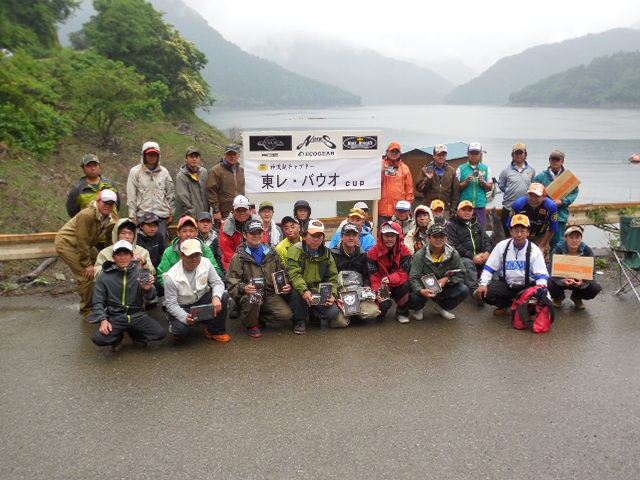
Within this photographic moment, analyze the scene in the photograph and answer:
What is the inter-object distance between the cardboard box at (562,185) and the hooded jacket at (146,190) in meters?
5.45

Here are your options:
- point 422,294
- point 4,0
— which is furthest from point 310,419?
point 4,0

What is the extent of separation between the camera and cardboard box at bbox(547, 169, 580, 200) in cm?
744

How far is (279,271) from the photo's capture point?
5902 mm

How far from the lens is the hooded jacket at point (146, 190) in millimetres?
6770

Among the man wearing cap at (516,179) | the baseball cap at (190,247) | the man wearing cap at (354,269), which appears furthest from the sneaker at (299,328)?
the man wearing cap at (516,179)

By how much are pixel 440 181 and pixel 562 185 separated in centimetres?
173

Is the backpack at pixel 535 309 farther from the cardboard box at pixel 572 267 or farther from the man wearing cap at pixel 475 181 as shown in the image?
the man wearing cap at pixel 475 181

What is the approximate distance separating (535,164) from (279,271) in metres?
26.1

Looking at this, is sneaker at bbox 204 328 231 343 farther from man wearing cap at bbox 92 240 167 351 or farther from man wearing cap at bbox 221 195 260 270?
man wearing cap at bbox 221 195 260 270

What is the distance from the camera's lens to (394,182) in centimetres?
784

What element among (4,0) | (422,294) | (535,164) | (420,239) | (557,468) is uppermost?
(4,0)

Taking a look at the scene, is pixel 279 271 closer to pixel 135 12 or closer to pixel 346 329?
pixel 346 329

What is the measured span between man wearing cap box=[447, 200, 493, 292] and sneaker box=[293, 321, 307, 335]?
7.80 ft

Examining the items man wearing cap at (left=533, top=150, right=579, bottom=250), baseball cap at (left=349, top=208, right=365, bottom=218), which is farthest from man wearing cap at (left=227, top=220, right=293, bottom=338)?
man wearing cap at (left=533, top=150, right=579, bottom=250)
